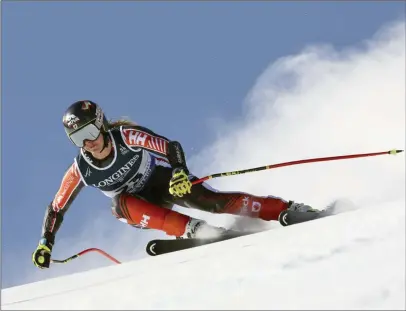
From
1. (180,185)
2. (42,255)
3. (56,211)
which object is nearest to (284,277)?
(180,185)

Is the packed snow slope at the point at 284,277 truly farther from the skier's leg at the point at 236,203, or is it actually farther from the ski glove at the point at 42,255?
the ski glove at the point at 42,255

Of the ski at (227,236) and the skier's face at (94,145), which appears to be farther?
the skier's face at (94,145)

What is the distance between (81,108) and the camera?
5.27m

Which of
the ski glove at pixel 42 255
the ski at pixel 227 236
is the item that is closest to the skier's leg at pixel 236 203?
the ski at pixel 227 236

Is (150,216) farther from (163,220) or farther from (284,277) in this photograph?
(284,277)

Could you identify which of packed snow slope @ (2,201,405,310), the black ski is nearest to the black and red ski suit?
the black ski

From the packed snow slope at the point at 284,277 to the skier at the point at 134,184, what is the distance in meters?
2.13

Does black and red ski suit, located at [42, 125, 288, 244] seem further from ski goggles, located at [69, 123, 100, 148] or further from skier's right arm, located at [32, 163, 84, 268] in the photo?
ski goggles, located at [69, 123, 100, 148]

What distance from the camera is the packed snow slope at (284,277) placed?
1849 mm

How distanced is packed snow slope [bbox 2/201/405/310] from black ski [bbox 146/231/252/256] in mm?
1889

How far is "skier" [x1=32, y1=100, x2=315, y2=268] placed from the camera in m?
5.16

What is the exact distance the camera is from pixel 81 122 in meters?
5.21

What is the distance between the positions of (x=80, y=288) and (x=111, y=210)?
2893 millimetres

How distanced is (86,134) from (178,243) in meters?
1.23
